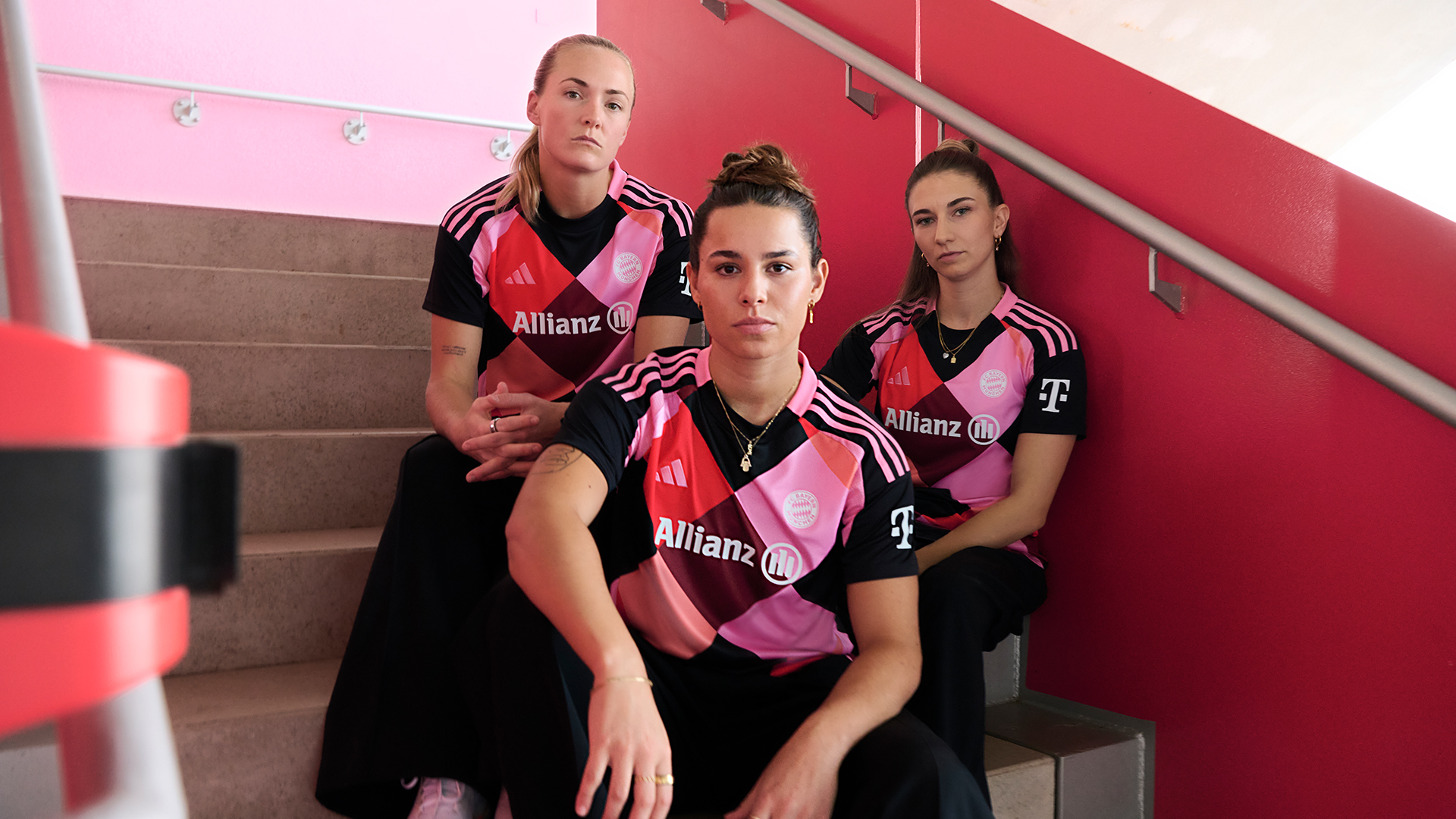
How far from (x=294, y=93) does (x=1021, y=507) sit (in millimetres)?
3449

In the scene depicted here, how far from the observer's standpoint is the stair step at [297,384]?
2.04 metres

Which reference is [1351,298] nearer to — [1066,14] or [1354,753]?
[1354,753]

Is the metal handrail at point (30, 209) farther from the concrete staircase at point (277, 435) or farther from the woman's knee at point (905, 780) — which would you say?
the woman's knee at point (905, 780)

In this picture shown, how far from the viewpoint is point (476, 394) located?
6.21 feet

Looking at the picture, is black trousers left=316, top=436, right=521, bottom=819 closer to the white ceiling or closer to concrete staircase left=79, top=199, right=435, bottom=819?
concrete staircase left=79, top=199, right=435, bottom=819

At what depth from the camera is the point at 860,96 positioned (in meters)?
2.39

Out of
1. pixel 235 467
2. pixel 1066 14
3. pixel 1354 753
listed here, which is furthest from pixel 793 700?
pixel 1066 14

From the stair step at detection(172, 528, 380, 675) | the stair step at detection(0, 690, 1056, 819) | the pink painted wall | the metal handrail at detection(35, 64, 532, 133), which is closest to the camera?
the stair step at detection(0, 690, 1056, 819)

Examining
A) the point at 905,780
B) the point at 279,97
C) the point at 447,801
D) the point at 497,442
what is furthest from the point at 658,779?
the point at 279,97

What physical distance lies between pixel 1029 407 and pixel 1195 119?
22.8 inches

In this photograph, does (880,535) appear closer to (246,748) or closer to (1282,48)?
(246,748)

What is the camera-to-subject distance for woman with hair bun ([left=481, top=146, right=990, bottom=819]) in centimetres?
120

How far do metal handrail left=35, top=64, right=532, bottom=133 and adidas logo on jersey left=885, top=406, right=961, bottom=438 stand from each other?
9.07 feet

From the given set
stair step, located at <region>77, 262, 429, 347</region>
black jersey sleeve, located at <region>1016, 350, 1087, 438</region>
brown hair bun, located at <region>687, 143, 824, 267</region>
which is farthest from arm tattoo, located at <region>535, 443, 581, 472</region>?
stair step, located at <region>77, 262, 429, 347</region>
